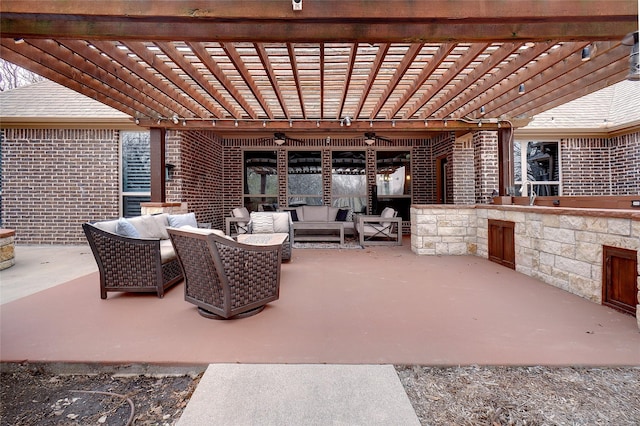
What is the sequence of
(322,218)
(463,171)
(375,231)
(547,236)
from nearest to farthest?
(547,236)
(375,231)
(463,171)
(322,218)

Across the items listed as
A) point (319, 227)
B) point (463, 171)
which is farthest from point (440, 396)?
point (463, 171)

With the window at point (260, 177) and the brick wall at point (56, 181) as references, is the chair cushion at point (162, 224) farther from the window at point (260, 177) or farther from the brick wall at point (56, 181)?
the window at point (260, 177)

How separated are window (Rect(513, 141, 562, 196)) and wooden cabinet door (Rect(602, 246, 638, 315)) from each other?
17.3ft

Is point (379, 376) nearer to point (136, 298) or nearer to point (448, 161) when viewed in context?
point (136, 298)

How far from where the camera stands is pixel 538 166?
769 centimetres

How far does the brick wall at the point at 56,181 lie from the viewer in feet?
21.9

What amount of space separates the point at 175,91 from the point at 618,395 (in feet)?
18.5

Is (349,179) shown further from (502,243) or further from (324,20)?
(324,20)

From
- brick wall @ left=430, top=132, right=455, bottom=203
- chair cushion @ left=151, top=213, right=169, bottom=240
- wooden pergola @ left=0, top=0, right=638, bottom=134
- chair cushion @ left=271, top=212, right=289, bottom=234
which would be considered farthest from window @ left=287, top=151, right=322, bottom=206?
chair cushion @ left=151, top=213, right=169, bottom=240

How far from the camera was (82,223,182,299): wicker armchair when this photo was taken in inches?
121

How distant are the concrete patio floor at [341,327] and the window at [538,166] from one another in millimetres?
4855

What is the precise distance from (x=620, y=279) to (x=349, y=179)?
6.90 metres

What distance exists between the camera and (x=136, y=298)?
3221mm

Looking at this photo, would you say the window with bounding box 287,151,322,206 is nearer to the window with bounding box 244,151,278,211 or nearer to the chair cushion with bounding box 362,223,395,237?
the window with bounding box 244,151,278,211
